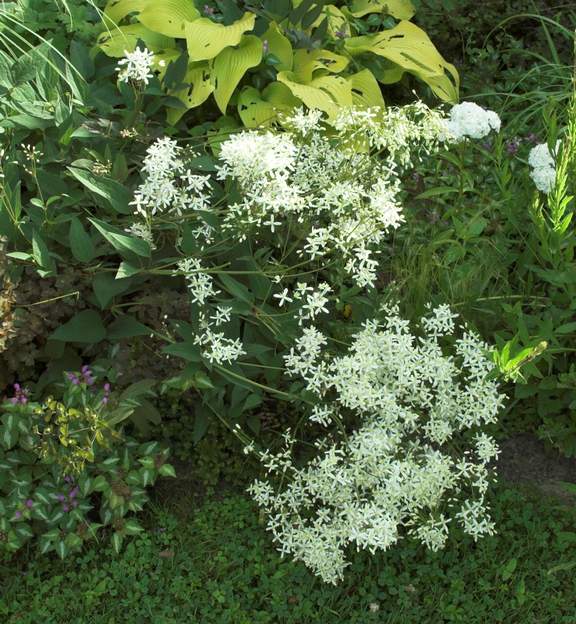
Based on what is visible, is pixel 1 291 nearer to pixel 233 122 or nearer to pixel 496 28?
pixel 233 122

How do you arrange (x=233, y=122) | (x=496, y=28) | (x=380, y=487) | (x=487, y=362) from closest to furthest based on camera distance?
1. (x=380, y=487)
2. (x=487, y=362)
3. (x=233, y=122)
4. (x=496, y=28)

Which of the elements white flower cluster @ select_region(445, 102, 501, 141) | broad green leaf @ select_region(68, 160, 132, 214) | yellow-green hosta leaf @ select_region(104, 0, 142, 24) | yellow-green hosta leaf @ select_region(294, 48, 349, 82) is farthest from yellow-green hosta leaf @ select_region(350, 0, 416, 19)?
broad green leaf @ select_region(68, 160, 132, 214)

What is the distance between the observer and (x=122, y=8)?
13.4ft

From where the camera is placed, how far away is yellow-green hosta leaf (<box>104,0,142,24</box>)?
4.04 metres

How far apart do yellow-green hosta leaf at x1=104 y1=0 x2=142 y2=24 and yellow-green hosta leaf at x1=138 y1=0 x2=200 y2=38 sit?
0.14 feet

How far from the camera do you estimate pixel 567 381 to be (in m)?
3.03

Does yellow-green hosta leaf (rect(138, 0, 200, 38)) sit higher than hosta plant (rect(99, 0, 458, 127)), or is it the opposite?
yellow-green hosta leaf (rect(138, 0, 200, 38))

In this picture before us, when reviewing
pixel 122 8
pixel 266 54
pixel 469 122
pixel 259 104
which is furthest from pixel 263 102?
pixel 469 122

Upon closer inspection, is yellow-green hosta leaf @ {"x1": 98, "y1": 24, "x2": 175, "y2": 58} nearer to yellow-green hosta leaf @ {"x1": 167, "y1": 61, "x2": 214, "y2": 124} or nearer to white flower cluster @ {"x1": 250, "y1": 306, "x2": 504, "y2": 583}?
yellow-green hosta leaf @ {"x1": 167, "y1": 61, "x2": 214, "y2": 124}

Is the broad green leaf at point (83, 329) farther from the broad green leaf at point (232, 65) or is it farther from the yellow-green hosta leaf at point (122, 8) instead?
the yellow-green hosta leaf at point (122, 8)

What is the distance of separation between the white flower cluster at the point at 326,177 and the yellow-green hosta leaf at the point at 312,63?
3.30ft

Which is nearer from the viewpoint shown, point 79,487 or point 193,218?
point 79,487

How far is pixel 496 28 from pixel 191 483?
2.94 metres

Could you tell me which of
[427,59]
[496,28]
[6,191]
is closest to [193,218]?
[6,191]
